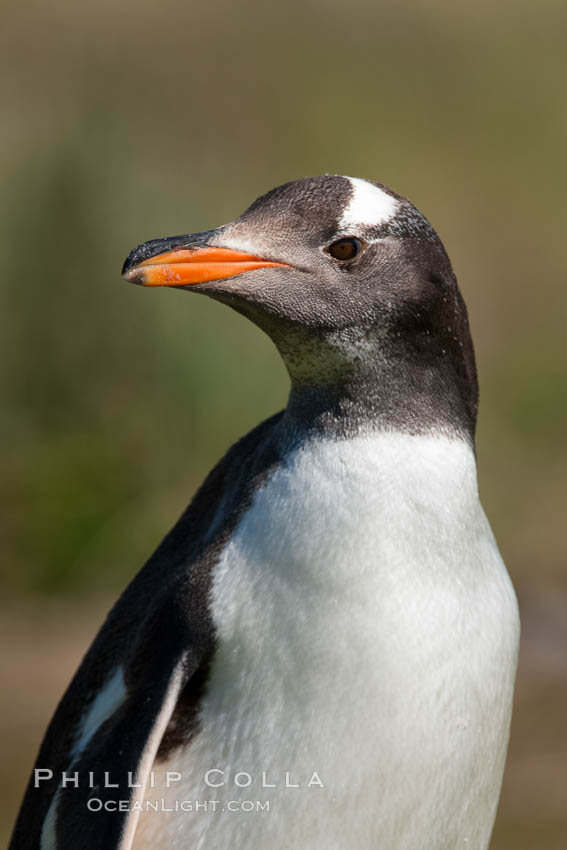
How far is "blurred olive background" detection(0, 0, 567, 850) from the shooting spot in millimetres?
5012

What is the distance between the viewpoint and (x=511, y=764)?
423 cm

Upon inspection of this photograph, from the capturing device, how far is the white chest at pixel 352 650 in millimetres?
1588

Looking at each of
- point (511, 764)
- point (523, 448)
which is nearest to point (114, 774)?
point (511, 764)

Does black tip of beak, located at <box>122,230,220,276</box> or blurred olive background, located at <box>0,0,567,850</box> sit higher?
blurred olive background, located at <box>0,0,567,850</box>

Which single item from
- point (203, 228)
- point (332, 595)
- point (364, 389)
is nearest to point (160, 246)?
point (364, 389)

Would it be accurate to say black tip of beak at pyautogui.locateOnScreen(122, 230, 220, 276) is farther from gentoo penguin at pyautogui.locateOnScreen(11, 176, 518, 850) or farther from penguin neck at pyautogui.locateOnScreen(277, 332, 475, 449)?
penguin neck at pyautogui.locateOnScreen(277, 332, 475, 449)

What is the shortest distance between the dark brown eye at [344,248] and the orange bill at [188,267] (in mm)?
107

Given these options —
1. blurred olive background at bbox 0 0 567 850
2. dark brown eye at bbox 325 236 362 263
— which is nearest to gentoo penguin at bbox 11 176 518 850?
dark brown eye at bbox 325 236 362 263

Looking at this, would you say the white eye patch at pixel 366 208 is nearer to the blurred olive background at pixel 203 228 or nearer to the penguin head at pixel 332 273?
the penguin head at pixel 332 273

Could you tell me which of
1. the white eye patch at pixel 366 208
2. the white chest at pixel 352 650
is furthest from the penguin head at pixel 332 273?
the white chest at pixel 352 650

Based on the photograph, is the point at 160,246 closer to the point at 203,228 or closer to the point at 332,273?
the point at 332,273

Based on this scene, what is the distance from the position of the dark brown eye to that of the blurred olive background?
2789 millimetres

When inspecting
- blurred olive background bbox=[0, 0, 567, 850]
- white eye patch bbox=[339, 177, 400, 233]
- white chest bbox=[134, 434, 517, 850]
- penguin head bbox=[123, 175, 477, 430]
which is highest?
blurred olive background bbox=[0, 0, 567, 850]

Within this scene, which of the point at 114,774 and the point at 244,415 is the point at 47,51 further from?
the point at 114,774
